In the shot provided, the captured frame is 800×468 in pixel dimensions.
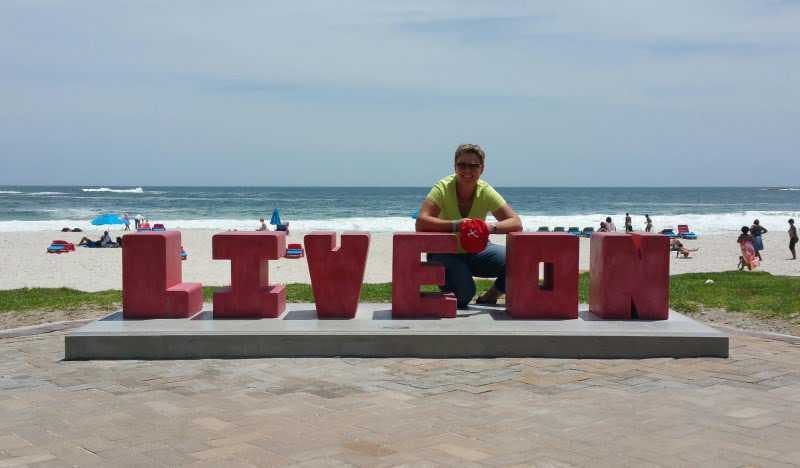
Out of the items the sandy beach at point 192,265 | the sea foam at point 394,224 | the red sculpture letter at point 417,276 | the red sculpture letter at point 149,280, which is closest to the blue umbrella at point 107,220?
the sandy beach at point 192,265

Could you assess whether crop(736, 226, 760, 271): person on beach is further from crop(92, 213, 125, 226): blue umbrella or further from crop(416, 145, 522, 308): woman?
crop(92, 213, 125, 226): blue umbrella

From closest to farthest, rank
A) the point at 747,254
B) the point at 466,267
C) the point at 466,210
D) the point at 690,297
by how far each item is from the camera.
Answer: the point at 466,267
the point at 466,210
the point at 690,297
the point at 747,254

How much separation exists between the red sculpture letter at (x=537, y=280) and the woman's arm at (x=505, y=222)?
11.9 inches

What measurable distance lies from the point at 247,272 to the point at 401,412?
3085mm

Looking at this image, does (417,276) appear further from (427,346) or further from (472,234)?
(427,346)

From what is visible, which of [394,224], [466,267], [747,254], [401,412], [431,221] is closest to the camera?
[401,412]

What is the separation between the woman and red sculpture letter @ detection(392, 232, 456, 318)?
1.54 feet

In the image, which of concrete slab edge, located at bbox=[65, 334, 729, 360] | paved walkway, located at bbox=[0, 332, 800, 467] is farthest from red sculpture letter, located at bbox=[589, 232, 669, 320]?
paved walkway, located at bbox=[0, 332, 800, 467]

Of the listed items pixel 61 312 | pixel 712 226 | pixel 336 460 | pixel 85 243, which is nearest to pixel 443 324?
pixel 336 460

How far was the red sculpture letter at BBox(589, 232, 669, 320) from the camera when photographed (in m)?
7.62

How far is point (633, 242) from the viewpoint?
764cm

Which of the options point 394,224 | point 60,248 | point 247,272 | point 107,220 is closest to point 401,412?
point 247,272

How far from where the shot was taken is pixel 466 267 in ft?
27.2

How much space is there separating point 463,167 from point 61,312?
5.39 m
